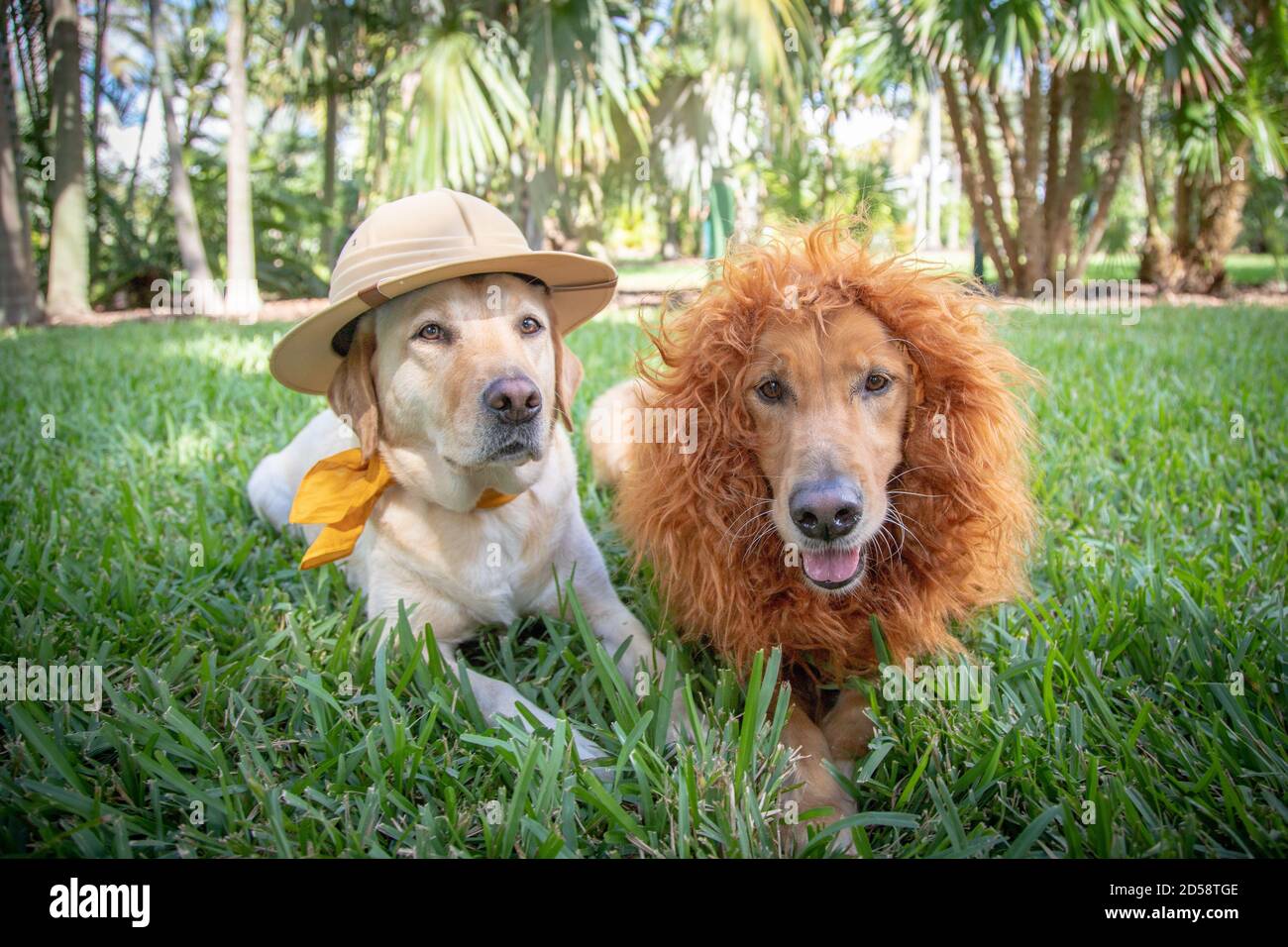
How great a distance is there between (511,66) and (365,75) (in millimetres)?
5633

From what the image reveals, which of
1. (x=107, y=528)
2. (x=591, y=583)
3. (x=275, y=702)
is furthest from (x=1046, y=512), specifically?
(x=107, y=528)

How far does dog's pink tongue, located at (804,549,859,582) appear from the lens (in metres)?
2.03

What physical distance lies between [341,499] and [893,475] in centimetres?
170

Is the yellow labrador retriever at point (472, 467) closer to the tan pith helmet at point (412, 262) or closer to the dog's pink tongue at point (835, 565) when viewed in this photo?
the tan pith helmet at point (412, 262)

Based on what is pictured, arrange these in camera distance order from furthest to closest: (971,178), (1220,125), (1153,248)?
1. (1153,248)
2. (971,178)
3. (1220,125)

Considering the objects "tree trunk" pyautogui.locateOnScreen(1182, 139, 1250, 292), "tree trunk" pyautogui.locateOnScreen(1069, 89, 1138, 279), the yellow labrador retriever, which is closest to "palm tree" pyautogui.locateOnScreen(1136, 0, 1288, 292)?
"tree trunk" pyautogui.locateOnScreen(1182, 139, 1250, 292)

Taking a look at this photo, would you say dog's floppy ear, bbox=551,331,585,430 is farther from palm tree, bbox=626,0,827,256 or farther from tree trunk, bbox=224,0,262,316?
tree trunk, bbox=224,0,262,316

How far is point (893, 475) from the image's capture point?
219cm

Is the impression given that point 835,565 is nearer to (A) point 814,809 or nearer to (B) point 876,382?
(B) point 876,382

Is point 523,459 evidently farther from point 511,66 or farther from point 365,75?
point 365,75

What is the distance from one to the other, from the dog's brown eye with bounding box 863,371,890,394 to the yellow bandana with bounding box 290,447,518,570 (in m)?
1.13

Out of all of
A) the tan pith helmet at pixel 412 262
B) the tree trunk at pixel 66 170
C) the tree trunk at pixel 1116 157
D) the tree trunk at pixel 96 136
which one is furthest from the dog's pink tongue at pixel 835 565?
the tree trunk at pixel 96 136

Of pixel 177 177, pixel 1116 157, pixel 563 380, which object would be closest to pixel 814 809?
pixel 563 380

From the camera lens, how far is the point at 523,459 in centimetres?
233
